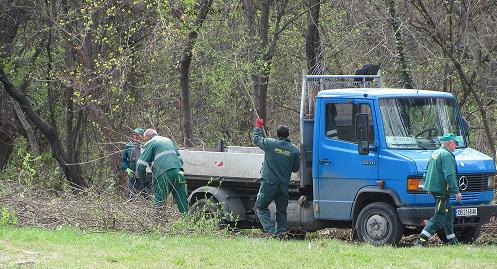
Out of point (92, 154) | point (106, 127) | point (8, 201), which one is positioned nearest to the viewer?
point (8, 201)

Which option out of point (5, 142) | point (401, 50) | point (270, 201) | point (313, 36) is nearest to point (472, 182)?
point (270, 201)

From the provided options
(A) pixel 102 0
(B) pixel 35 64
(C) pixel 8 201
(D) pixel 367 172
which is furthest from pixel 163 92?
(D) pixel 367 172

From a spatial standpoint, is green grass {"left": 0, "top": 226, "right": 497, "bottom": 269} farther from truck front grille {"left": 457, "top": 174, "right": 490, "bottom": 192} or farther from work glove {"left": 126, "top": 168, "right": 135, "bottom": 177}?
work glove {"left": 126, "top": 168, "right": 135, "bottom": 177}

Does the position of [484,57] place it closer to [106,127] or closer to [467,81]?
[467,81]

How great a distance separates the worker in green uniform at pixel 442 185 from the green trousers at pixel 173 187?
3.88 metres

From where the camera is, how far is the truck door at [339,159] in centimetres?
1413

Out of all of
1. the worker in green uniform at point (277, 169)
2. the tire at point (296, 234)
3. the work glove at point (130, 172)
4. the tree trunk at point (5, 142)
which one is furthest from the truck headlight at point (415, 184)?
the tree trunk at point (5, 142)

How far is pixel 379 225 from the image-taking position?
13992 mm

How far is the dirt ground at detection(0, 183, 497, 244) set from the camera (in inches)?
567

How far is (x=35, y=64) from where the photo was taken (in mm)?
28562

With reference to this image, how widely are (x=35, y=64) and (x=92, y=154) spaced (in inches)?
235

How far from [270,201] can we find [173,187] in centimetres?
160

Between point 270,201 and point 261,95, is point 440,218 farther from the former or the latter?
point 261,95

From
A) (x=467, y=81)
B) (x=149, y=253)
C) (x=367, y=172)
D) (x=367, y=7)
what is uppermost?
(x=367, y=7)
